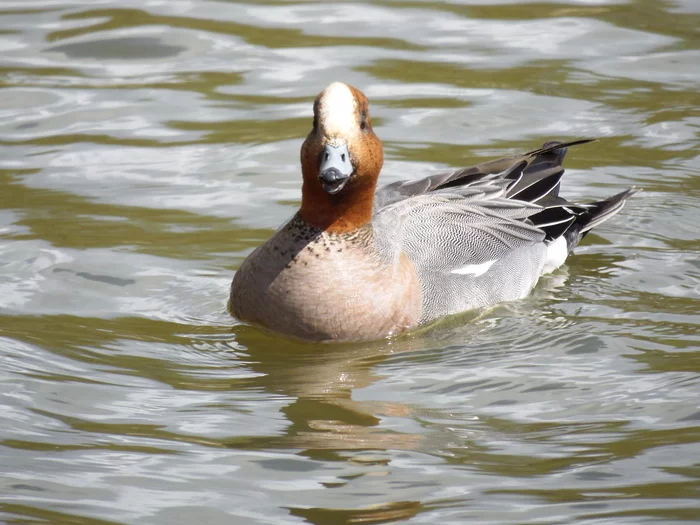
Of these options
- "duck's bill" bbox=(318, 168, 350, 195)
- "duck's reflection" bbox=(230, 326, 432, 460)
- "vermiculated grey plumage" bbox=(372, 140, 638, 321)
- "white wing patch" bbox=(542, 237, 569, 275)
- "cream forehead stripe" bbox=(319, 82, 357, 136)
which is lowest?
"duck's reflection" bbox=(230, 326, 432, 460)

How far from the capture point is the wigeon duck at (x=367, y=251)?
18.5ft

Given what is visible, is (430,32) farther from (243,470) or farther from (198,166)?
(243,470)

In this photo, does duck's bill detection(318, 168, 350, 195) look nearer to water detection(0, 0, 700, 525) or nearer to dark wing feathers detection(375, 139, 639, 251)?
water detection(0, 0, 700, 525)

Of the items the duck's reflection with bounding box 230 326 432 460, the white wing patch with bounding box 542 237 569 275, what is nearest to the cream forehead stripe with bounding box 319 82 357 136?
the duck's reflection with bounding box 230 326 432 460

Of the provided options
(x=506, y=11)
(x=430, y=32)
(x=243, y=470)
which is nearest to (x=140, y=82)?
(x=430, y=32)

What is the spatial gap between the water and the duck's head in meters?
0.69

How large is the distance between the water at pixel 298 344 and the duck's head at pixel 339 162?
0.69 metres

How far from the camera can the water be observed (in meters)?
4.37

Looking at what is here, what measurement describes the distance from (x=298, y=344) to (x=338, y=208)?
2.32 ft

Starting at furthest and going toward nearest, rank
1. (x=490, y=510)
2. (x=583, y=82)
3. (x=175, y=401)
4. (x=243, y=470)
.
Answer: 1. (x=583, y=82)
2. (x=175, y=401)
3. (x=243, y=470)
4. (x=490, y=510)

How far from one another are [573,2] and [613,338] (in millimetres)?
6032

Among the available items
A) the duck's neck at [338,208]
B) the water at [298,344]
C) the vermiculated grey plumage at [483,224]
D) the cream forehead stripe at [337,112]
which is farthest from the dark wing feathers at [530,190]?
the cream forehead stripe at [337,112]

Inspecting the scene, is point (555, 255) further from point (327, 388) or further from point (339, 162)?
point (327, 388)

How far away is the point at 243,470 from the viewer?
4.46m
